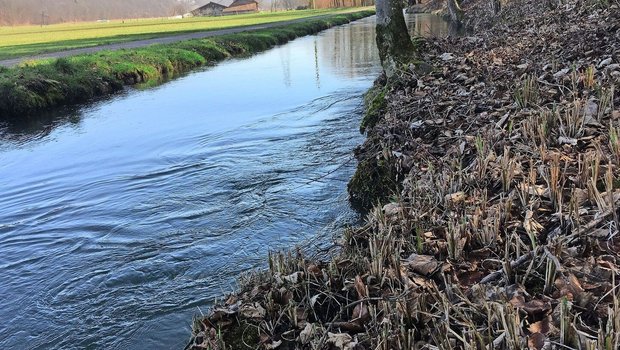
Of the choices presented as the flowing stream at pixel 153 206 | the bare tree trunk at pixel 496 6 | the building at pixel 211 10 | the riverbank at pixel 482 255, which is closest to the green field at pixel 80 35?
the flowing stream at pixel 153 206

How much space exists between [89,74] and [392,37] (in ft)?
43.7

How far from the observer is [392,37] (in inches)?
404

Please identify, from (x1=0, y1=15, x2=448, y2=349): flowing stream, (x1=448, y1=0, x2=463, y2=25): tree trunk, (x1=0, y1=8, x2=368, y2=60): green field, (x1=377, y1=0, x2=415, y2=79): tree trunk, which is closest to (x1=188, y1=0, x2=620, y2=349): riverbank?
(x1=0, y1=15, x2=448, y2=349): flowing stream

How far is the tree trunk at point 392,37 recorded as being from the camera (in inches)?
398

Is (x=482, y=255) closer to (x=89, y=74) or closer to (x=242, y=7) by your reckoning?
(x=89, y=74)

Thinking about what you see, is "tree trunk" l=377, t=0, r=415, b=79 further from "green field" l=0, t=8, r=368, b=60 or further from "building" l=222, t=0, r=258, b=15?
"building" l=222, t=0, r=258, b=15

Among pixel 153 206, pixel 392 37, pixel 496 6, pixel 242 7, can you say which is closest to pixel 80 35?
pixel 496 6

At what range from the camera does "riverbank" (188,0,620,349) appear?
2.71 meters

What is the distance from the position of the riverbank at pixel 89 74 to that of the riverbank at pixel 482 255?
1431 centimetres

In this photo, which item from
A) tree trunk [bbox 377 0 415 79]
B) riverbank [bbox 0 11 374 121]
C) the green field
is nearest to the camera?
tree trunk [bbox 377 0 415 79]

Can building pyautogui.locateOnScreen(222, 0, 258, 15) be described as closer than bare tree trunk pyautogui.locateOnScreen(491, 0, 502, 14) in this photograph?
No

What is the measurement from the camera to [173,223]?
7059 millimetres

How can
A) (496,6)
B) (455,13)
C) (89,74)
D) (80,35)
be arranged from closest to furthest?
(89,74), (496,6), (455,13), (80,35)

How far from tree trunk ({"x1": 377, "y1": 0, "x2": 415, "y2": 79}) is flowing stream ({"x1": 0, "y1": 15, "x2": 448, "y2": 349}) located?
1747mm
